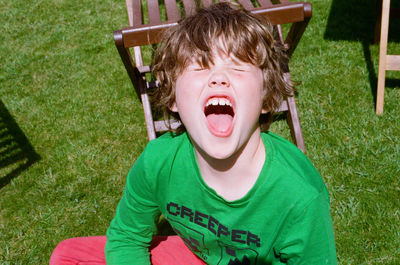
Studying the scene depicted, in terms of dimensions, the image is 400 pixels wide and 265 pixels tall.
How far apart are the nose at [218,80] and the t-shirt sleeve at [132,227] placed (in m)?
0.57

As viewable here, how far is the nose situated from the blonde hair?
0.07 meters

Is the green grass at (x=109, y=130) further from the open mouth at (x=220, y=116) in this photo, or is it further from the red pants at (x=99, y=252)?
the open mouth at (x=220, y=116)

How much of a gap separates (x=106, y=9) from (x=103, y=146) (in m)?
2.69

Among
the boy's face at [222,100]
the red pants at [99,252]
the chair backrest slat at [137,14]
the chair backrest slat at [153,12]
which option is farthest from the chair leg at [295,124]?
the boy's face at [222,100]

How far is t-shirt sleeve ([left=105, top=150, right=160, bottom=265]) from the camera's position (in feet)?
5.78

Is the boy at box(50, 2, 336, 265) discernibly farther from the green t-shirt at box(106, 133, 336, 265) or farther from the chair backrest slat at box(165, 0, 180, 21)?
the chair backrest slat at box(165, 0, 180, 21)

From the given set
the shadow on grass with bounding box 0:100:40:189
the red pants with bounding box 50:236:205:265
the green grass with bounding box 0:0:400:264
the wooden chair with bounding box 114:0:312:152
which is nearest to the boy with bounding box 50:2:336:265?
the red pants with bounding box 50:236:205:265

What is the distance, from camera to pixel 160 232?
284 centimetres

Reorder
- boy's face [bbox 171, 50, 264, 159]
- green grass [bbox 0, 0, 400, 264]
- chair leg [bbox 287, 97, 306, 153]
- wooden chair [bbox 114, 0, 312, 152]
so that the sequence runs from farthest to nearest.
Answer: chair leg [bbox 287, 97, 306, 153]
green grass [bbox 0, 0, 400, 264]
wooden chair [bbox 114, 0, 312, 152]
boy's face [bbox 171, 50, 264, 159]

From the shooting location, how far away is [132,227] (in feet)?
6.03

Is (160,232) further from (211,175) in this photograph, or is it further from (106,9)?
(106,9)

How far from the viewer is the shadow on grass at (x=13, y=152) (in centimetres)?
341

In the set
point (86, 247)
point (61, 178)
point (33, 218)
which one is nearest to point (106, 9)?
point (61, 178)

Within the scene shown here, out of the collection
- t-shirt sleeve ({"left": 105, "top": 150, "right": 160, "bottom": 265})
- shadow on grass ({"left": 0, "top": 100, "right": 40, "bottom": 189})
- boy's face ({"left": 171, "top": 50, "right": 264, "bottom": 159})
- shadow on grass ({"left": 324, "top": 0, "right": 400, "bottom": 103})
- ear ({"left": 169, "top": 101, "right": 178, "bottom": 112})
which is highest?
boy's face ({"left": 171, "top": 50, "right": 264, "bottom": 159})
